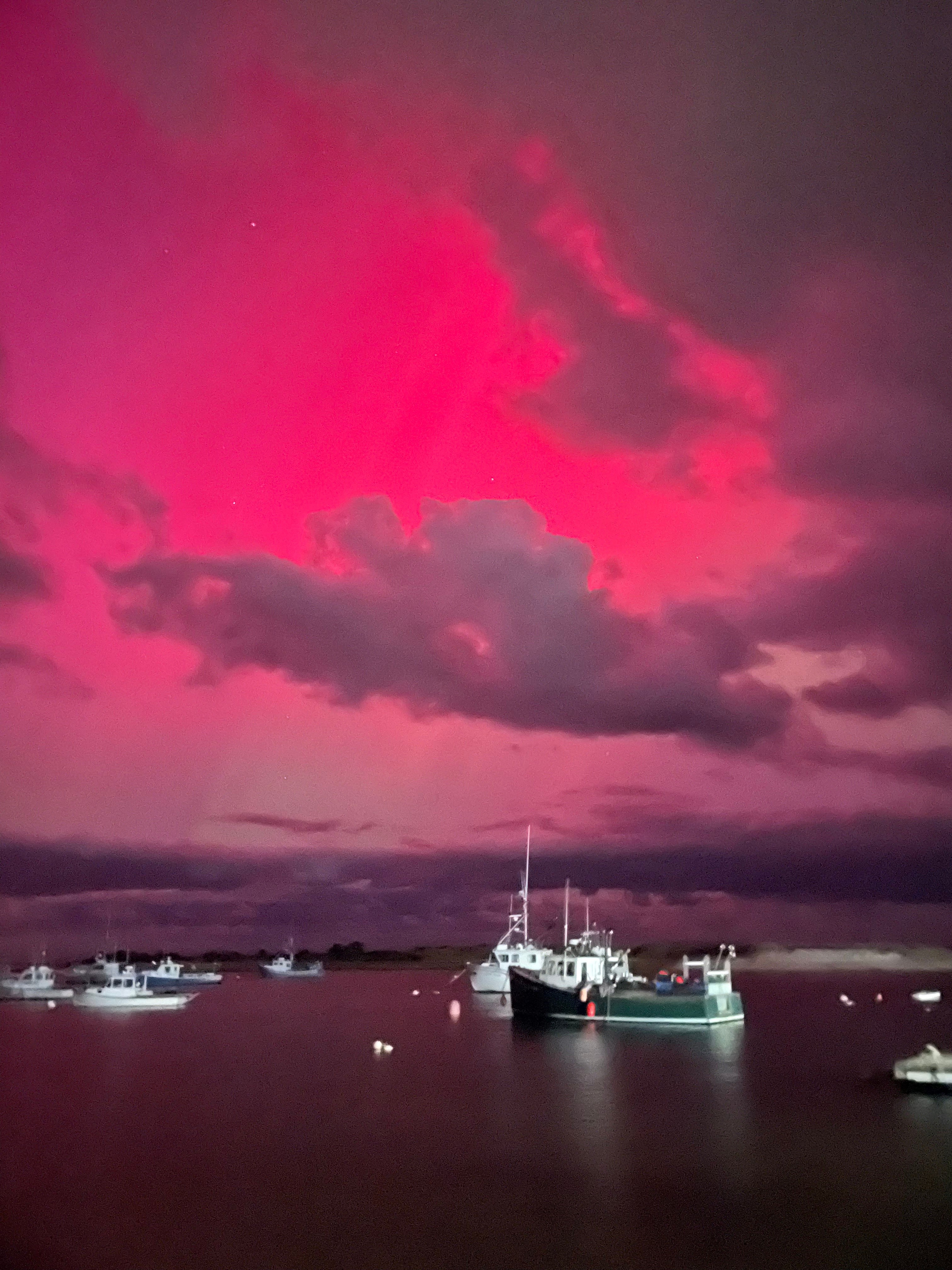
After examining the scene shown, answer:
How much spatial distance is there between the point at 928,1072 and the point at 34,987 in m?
88.6

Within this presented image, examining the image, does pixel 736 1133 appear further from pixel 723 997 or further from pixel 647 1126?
pixel 723 997

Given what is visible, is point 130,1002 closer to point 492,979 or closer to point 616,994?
point 492,979

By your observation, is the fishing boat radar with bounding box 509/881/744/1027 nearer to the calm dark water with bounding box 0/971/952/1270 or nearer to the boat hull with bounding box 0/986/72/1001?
the calm dark water with bounding box 0/971/952/1270

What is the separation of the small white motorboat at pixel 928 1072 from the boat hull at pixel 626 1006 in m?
21.2

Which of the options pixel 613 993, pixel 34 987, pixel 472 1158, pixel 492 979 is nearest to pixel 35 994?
pixel 34 987

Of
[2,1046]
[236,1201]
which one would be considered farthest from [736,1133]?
[2,1046]

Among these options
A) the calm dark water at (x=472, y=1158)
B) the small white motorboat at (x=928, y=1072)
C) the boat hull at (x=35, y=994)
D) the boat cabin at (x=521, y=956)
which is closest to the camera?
the calm dark water at (x=472, y=1158)

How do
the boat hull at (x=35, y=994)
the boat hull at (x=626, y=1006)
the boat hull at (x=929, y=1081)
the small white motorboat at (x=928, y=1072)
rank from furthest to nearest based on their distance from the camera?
1. the boat hull at (x=35, y=994)
2. the boat hull at (x=626, y=1006)
3. the small white motorboat at (x=928, y=1072)
4. the boat hull at (x=929, y=1081)

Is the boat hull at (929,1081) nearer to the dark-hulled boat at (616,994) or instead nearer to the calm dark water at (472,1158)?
the calm dark water at (472,1158)

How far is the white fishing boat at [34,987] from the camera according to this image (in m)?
106

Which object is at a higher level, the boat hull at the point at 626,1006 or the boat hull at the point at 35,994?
the boat hull at the point at 626,1006

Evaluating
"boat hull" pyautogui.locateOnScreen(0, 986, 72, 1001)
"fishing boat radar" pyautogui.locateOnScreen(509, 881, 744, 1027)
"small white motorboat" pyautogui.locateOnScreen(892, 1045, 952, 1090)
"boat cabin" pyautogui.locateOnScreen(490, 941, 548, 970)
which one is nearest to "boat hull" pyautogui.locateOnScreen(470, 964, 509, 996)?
"boat cabin" pyautogui.locateOnScreen(490, 941, 548, 970)

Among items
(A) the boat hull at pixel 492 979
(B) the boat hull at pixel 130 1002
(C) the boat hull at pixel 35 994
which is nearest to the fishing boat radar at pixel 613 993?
(A) the boat hull at pixel 492 979

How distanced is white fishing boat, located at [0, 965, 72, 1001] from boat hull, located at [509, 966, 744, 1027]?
5651 centimetres
